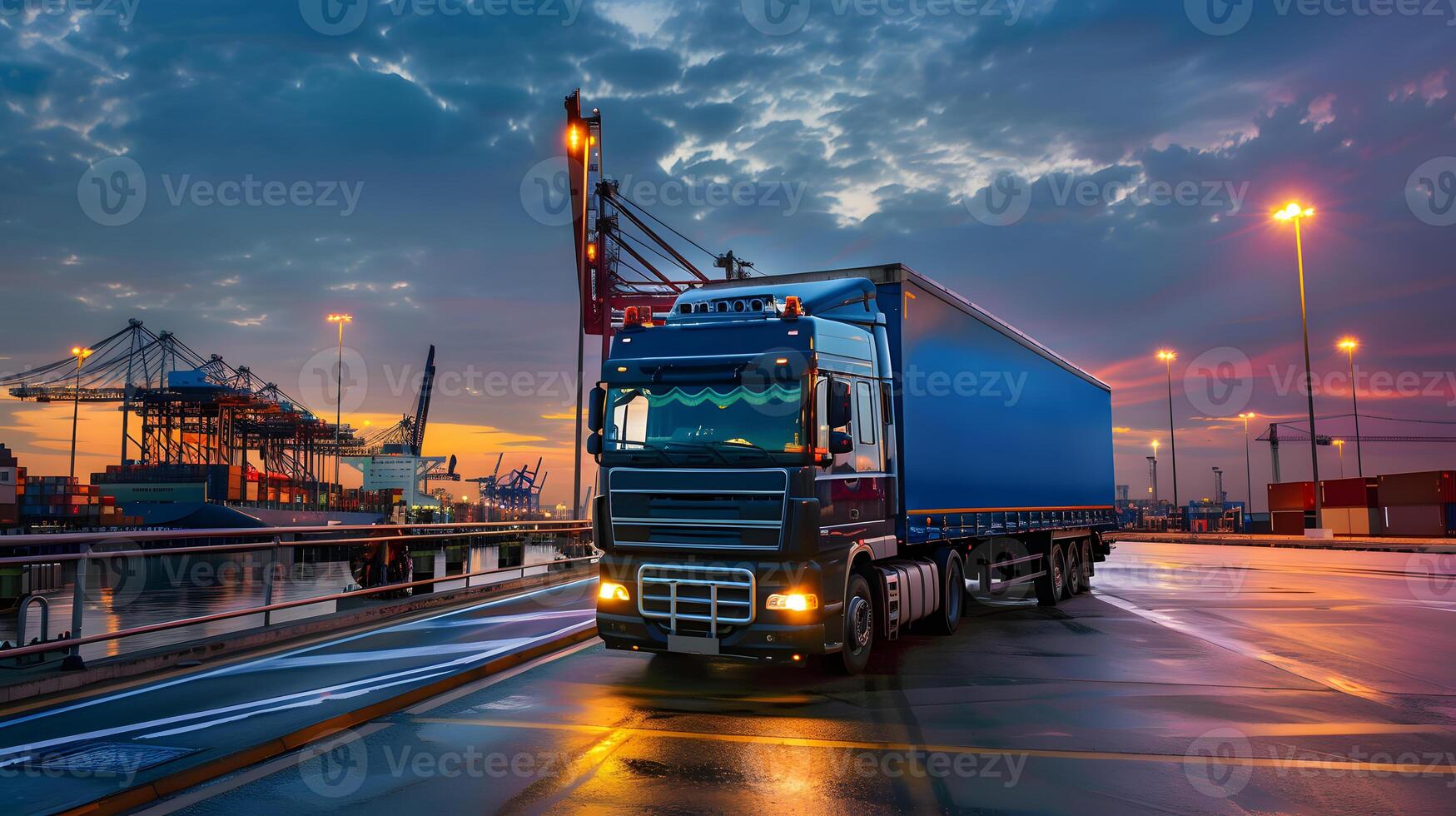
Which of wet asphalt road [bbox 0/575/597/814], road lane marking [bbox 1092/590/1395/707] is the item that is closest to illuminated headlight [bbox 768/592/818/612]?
wet asphalt road [bbox 0/575/597/814]

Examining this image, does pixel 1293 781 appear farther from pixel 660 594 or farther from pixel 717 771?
pixel 660 594

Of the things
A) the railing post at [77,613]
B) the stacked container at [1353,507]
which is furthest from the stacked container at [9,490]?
the stacked container at [1353,507]

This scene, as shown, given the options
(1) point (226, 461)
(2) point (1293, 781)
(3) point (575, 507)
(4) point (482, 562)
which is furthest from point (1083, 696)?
(1) point (226, 461)

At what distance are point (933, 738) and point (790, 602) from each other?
1.79m

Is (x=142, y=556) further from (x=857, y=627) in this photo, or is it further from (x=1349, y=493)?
(x=1349, y=493)

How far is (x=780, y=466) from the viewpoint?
7965mm

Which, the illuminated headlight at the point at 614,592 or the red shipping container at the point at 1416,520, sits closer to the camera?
the illuminated headlight at the point at 614,592

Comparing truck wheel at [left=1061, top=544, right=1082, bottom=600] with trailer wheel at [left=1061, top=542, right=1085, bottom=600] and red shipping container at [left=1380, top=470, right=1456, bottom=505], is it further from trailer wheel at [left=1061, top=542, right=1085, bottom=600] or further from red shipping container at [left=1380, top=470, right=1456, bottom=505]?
red shipping container at [left=1380, top=470, right=1456, bottom=505]

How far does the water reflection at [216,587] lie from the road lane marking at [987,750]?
4.70m

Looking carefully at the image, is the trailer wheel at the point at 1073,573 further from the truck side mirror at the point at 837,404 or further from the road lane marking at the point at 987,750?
the road lane marking at the point at 987,750

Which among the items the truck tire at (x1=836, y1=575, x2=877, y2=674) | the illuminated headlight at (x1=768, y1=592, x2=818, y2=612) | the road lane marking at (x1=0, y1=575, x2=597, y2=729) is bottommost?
the road lane marking at (x1=0, y1=575, x2=597, y2=729)

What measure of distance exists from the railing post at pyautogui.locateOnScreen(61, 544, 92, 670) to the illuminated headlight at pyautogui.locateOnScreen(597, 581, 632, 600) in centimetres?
433

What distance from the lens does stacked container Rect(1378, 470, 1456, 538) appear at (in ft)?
187

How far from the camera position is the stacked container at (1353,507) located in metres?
63.9
